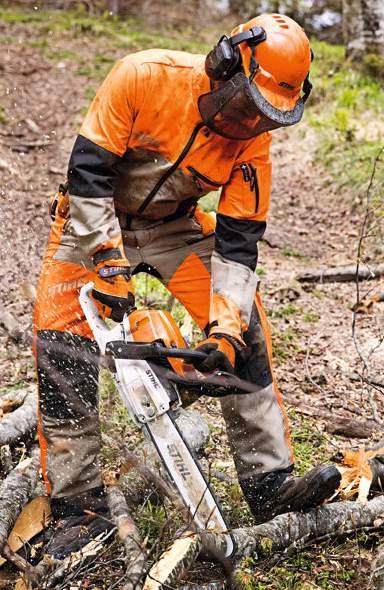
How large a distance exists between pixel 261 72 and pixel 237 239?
2.65 feet

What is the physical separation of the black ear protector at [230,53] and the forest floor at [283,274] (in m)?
1.73

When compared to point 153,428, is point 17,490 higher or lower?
lower

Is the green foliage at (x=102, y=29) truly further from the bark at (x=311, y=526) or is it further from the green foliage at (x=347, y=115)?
the bark at (x=311, y=526)

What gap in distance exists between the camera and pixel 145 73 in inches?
126

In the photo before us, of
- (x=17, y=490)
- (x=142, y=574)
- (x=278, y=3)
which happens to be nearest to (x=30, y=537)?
(x=17, y=490)

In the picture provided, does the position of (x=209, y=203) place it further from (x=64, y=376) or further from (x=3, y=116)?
(x=64, y=376)

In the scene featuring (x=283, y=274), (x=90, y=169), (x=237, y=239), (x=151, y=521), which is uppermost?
(x=90, y=169)

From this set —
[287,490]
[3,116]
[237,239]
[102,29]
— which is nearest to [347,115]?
[3,116]

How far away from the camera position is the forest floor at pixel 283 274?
3.54 meters

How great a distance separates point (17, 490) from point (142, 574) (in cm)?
94

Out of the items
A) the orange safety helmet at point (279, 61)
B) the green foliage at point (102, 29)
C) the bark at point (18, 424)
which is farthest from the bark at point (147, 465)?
the green foliage at point (102, 29)

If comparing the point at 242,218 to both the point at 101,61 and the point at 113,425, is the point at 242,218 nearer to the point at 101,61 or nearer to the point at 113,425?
the point at 113,425

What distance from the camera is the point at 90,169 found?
3137mm

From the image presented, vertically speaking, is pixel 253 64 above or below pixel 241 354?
above
